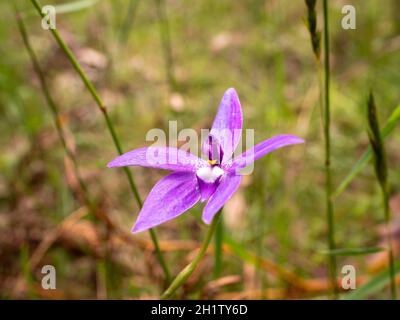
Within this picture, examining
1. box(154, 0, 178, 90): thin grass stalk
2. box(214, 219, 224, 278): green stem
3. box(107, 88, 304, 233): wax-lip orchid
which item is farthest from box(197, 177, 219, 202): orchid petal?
box(154, 0, 178, 90): thin grass stalk

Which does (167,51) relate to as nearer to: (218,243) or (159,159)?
(218,243)

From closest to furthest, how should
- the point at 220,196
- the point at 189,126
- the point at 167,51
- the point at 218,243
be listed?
the point at 220,196
the point at 218,243
the point at 189,126
the point at 167,51

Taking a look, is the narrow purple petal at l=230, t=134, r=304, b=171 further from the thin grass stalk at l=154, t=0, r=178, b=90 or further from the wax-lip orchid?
the thin grass stalk at l=154, t=0, r=178, b=90

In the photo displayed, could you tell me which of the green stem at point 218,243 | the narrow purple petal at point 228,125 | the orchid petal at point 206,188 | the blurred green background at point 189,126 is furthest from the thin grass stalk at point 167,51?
the orchid petal at point 206,188

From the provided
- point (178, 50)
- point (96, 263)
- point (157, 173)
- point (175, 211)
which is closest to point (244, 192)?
point (157, 173)

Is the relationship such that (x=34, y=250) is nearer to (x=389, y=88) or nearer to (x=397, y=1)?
(x=389, y=88)

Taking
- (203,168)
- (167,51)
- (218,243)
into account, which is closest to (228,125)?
(203,168)
